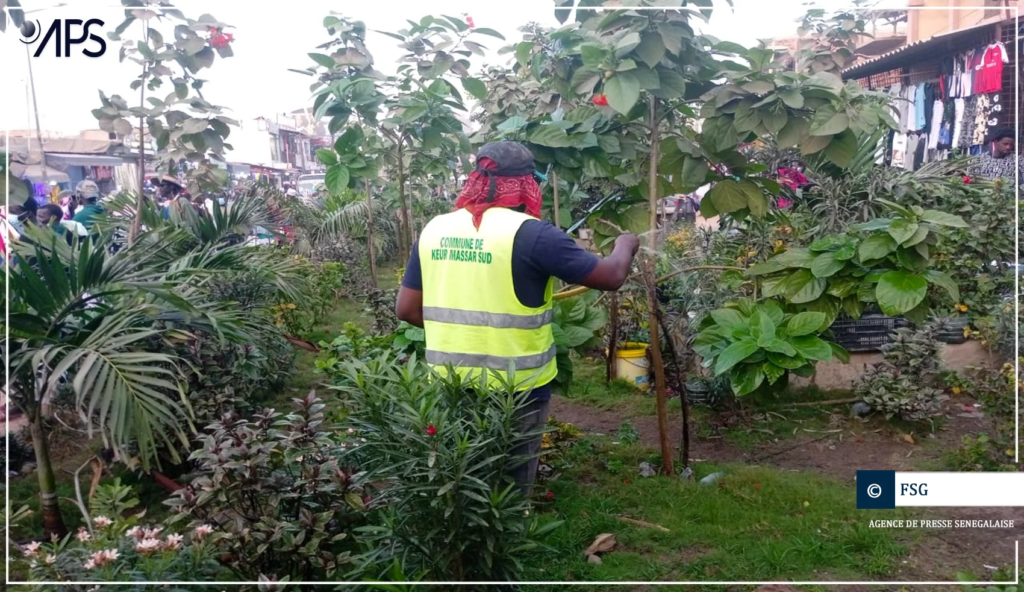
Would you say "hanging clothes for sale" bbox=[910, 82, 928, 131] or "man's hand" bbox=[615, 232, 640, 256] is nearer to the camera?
"man's hand" bbox=[615, 232, 640, 256]

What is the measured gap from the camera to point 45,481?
3.58m

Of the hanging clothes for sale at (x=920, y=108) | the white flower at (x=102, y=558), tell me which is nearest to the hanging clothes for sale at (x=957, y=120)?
the hanging clothes for sale at (x=920, y=108)

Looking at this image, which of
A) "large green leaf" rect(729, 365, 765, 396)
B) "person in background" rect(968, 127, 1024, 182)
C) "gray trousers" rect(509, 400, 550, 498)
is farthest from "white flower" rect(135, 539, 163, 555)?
"person in background" rect(968, 127, 1024, 182)

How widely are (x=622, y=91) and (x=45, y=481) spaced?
299 centimetres

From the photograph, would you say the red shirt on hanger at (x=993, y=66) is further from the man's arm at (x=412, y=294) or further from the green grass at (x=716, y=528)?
the man's arm at (x=412, y=294)

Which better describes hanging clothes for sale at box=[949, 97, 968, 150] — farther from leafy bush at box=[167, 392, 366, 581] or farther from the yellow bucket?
leafy bush at box=[167, 392, 366, 581]

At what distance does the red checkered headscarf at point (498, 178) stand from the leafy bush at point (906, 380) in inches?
114

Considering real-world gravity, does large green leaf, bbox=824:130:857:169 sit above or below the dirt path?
above

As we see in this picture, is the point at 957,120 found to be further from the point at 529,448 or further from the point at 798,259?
the point at 529,448

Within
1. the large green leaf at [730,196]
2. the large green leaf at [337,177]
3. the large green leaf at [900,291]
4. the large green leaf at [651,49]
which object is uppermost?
the large green leaf at [651,49]

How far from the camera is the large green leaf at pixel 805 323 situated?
3.69m

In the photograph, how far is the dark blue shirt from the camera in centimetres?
291

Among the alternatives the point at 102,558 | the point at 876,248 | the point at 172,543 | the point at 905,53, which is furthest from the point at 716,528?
the point at 905,53

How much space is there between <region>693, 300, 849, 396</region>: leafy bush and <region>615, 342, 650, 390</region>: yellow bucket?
214cm
